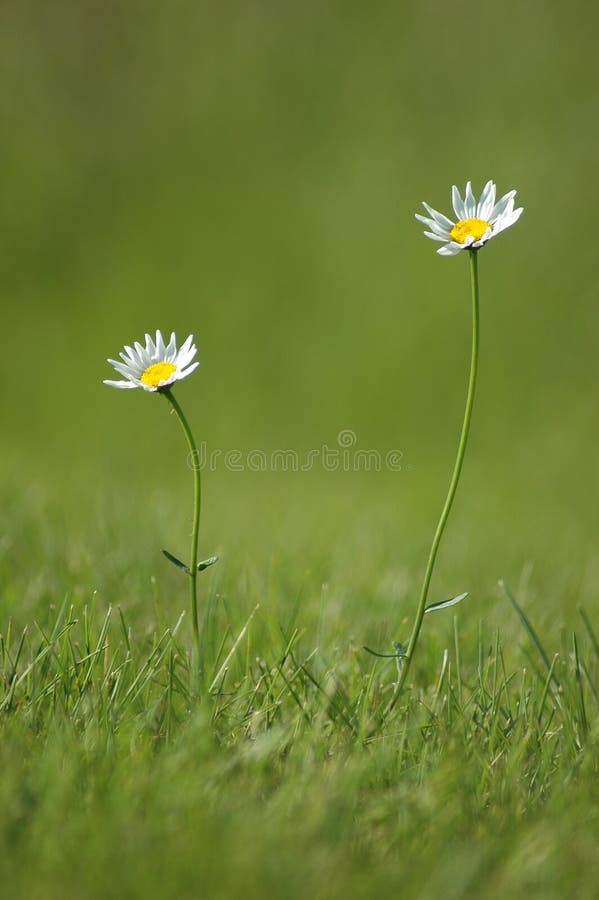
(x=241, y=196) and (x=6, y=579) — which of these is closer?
(x=6, y=579)

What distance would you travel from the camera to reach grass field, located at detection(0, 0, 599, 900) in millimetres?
1412

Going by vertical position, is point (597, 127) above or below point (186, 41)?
below

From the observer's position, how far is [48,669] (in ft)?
4.16

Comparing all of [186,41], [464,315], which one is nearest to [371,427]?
[464,315]

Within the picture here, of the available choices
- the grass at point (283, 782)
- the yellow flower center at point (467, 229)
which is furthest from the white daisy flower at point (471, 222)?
the grass at point (283, 782)

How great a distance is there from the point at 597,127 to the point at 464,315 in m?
1.28

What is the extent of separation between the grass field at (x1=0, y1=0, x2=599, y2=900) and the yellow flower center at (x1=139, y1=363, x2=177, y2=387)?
0.40 m

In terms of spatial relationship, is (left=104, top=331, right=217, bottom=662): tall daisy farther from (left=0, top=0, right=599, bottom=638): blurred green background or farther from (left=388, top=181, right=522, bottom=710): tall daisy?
(left=0, top=0, right=599, bottom=638): blurred green background

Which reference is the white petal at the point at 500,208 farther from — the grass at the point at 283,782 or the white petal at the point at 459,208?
the grass at the point at 283,782

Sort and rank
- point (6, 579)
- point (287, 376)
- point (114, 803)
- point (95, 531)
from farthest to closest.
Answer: point (287, 376) → point (95, 531) → point (6, 579) → point (114, 803)

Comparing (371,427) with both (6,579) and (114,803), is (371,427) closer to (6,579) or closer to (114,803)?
(6,579)

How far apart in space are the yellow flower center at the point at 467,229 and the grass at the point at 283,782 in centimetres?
62

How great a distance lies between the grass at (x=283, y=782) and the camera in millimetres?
892

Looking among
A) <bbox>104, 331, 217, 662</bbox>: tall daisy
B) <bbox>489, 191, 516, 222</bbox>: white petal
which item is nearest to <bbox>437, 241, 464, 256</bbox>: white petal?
<bbox>489, 191, 516, 222</bbox>: white petal
